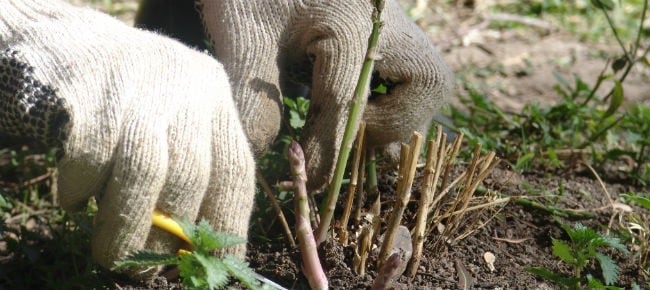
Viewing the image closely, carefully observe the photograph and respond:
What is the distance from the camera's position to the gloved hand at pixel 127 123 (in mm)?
1449

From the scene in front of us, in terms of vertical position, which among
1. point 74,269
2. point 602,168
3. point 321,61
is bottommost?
point 602,168

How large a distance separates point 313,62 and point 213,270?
584mm

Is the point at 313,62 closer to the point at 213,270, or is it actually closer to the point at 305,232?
the point at 305,232

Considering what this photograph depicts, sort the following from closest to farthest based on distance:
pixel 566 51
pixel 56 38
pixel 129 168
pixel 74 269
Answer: pixel 129 168 → pixel 56 38 → pixel 74 269 → pixel 566 51

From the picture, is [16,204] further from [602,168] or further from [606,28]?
[606,28]

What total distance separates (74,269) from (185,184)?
49cm

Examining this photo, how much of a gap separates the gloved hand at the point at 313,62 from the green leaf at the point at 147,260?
34 centimetres

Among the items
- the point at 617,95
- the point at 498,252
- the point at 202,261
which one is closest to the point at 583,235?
the point at 498,252

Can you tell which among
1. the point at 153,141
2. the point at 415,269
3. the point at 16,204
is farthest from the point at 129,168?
the point at 16,204

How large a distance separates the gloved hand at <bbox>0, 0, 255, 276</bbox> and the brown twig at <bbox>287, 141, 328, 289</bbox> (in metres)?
0.10

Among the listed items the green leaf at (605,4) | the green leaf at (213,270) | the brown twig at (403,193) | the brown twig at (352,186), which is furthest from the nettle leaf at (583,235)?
the green leaf at (605,4)

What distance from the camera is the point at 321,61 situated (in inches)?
66.2

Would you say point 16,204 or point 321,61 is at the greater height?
point 321,61

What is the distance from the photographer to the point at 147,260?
4.48ft
